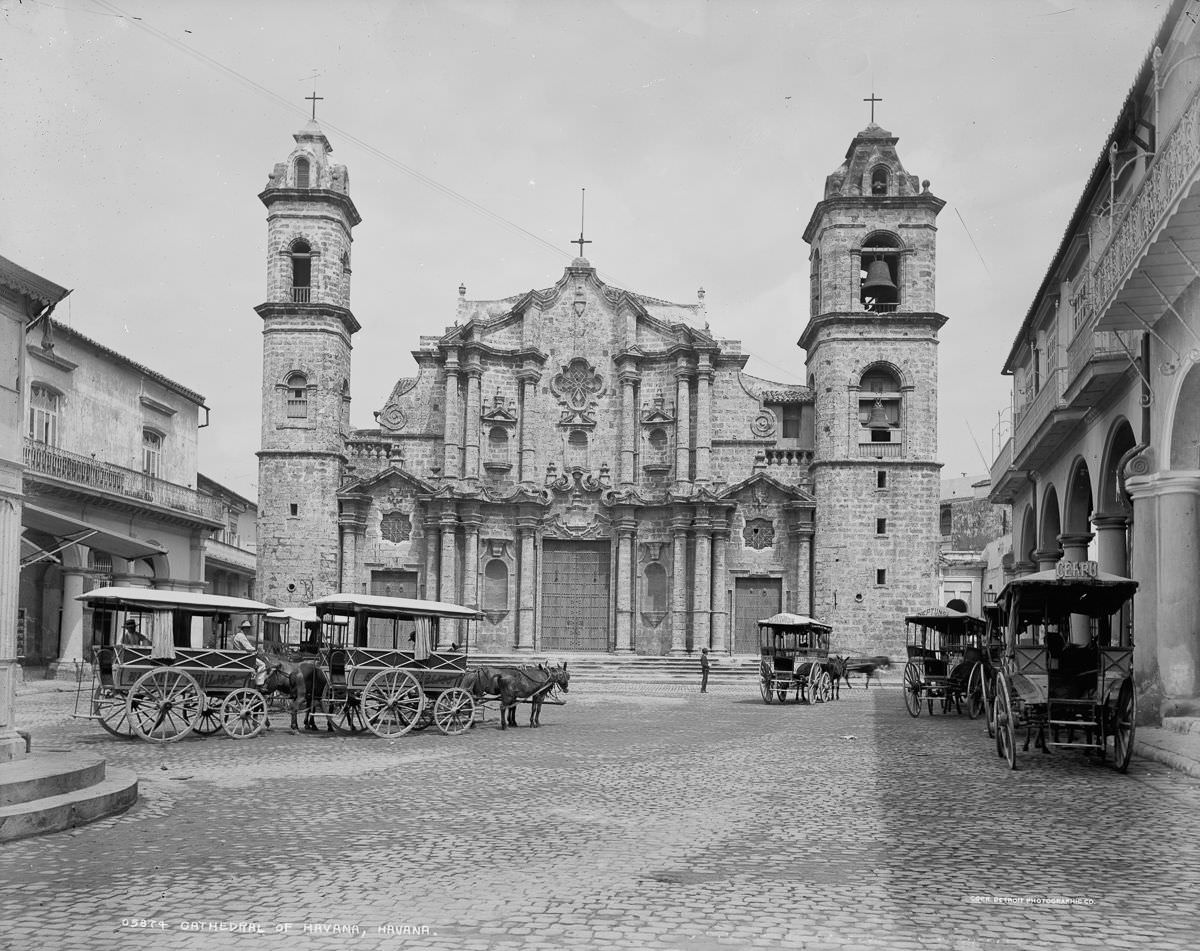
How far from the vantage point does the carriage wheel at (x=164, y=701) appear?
1482 centimetres

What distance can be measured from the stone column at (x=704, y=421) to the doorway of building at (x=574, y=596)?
416 cm

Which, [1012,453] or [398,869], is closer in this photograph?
[398,869]

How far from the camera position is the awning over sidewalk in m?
14.6

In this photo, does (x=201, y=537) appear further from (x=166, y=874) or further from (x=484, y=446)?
(x=166, y=874)

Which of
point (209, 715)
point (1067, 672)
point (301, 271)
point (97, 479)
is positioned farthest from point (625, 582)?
point (1067, 672)

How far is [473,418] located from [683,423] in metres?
6.98

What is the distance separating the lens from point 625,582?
38.8m

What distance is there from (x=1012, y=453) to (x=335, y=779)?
20.8 m

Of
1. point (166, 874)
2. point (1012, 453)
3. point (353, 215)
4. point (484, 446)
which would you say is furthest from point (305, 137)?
point (166, 874)

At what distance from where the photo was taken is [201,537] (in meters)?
34.4

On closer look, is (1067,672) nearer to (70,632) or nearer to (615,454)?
(70,632)

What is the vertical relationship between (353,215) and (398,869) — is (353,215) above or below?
above

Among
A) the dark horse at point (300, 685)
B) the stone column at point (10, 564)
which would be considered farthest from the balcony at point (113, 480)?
the stone column at point (10, 564)

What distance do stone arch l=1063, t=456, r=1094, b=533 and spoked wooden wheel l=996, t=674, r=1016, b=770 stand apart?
9.84 m
